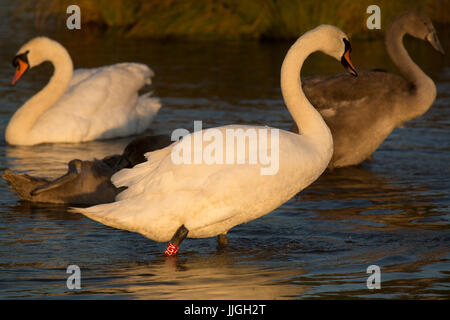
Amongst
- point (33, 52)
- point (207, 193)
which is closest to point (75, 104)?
point (33, 52)

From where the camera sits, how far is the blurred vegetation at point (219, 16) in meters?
18.0

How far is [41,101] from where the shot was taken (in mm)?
11156

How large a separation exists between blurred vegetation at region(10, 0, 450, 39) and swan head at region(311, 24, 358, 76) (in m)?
10.7

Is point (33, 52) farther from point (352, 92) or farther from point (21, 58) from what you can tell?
point (352, 92)

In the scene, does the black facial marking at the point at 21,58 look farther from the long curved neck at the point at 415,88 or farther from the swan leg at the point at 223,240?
the swan leg at the point at 223,240

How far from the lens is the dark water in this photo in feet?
19.2

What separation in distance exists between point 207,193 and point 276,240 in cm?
93

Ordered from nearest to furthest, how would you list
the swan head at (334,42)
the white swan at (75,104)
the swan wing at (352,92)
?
the swan head at (334,42) → the swan wing at (352,92) → the white swan at (75,104)

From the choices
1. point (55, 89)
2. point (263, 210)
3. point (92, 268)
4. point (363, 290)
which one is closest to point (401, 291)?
point (363, 290)

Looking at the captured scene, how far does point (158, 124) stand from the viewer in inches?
480

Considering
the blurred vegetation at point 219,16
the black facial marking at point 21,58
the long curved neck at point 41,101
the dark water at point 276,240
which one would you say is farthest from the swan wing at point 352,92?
the blurred vegetation at point 219,16

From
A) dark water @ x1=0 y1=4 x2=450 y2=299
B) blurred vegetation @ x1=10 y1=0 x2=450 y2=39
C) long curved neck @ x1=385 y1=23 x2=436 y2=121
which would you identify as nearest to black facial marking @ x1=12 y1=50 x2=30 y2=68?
dark water @ x1=0 y1=4 x2=450 y2=299

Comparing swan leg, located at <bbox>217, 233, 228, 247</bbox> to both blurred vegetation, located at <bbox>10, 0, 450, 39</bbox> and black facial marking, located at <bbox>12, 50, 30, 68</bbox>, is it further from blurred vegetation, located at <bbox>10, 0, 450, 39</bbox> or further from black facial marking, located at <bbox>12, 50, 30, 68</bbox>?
blurred vegetation, located at <bbox>10, 0, 450, 39</bbox>

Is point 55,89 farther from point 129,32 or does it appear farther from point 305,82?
point 129,32
